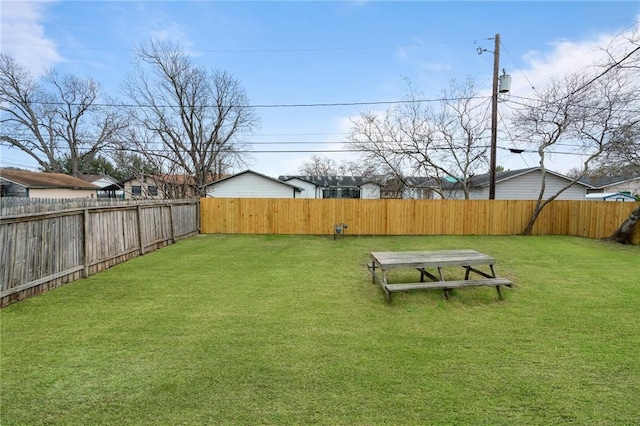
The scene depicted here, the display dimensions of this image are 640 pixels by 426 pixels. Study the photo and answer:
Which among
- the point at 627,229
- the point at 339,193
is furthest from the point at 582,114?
the point at 339,193

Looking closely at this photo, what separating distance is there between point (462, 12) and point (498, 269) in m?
8.81

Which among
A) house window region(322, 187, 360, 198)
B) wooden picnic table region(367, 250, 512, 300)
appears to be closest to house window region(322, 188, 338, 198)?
house window region(322, 187, 360, 198)

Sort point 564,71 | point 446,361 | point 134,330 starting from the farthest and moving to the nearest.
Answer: point 564,71, point 134,330, point 446,361

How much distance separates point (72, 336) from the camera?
3.37m

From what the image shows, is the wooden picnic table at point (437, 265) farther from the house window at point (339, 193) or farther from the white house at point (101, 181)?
the white house at point (101, 181)

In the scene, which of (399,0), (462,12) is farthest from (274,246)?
(462,12)

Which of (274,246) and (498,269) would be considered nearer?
(498,269)

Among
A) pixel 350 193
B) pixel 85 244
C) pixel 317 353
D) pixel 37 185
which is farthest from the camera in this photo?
pixel 350 193

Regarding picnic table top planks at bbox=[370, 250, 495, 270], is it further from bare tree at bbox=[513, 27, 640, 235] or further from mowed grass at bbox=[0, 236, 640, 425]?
bare tree at bbox=[513, 27, 640, 235]

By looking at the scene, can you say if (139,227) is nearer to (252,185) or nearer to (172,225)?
(172,225)

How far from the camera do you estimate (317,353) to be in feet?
9.82

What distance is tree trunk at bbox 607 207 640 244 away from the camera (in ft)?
Result: 32.8

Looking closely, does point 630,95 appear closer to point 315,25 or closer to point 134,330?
point 315,25

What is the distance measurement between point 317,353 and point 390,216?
1034 cm
